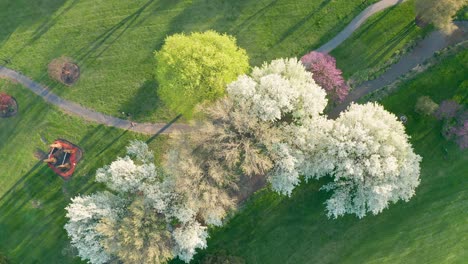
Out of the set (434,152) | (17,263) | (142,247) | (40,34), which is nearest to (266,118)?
(142,247)

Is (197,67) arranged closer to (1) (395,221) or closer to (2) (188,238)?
(2) (188,238)

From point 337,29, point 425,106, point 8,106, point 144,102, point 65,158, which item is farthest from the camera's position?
point 8,106

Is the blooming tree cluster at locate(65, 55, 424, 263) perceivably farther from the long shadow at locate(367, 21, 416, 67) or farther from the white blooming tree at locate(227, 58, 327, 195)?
the long shadow at locate(367, 21, 416, 67)

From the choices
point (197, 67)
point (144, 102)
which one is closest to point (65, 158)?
point (144, 102)

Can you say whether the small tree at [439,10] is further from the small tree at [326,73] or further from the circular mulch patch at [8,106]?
the circular mulch patch at [8,106]

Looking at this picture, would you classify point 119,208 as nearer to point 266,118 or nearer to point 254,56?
point 266,118
